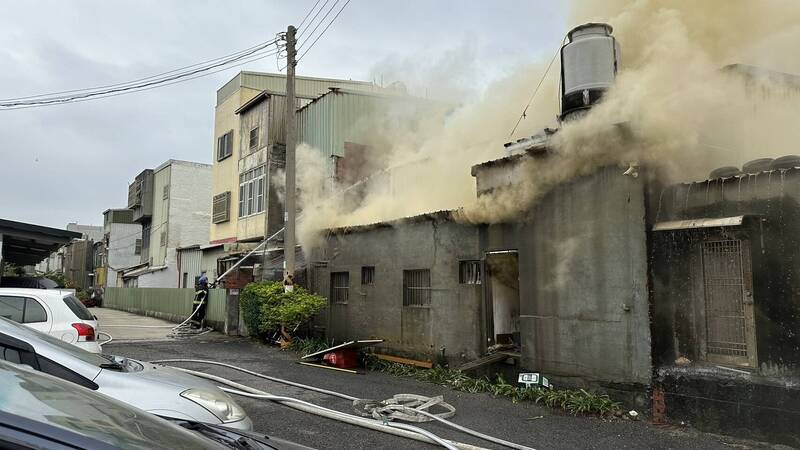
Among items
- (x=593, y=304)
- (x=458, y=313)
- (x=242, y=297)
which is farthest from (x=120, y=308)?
(x=593, y=304)

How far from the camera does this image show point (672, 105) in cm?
715

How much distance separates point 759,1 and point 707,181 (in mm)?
5125

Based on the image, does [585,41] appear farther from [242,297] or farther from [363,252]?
[242,297]

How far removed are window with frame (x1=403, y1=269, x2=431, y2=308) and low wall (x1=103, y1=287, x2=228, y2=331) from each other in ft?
25.7

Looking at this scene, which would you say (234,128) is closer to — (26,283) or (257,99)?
(257,99)

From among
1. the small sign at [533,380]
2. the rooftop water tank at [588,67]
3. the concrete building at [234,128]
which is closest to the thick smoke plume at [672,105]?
the rooftop water tank at [588,67]

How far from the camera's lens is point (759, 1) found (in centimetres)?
959

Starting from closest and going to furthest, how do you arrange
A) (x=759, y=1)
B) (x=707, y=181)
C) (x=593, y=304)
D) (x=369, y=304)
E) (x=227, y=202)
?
(x=707, y=181) → (x=593, y=304) → (x=759, y=1) → (x=369, y=304) → (x=227, y=202)

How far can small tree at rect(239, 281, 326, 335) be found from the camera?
12.4m

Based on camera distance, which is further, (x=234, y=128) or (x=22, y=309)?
(x=234, y=128)

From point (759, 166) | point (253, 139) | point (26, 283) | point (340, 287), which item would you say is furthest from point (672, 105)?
point (253, 139)

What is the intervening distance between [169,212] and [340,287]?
23.7 m

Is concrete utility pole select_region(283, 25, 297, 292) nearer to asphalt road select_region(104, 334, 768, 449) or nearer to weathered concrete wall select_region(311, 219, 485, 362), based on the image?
weathered concrete wall select_region(311, 219, 485, 362)

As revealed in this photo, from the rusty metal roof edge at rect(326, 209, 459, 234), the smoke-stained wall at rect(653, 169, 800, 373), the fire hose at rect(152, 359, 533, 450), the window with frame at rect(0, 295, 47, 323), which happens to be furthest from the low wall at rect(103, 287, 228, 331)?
the smoke-stained wall at rect(653, 169, 800, 373)
